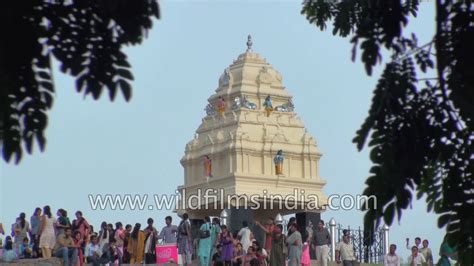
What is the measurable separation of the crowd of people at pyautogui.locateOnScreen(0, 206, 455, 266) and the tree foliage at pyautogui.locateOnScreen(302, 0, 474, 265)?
17.2m

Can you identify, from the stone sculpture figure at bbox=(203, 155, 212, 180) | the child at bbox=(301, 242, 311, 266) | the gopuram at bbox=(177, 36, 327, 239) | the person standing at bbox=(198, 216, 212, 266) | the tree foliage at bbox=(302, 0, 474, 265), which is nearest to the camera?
the tree foliage at bbox=(302, 0, 474, 265)

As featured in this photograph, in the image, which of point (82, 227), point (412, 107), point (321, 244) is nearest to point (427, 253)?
point (321, 244)

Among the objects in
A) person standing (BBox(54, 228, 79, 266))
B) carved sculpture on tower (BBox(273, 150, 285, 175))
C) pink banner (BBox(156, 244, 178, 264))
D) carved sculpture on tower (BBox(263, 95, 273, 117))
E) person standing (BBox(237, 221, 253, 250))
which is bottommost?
person standing (BBox(54, 228, 79, 266))

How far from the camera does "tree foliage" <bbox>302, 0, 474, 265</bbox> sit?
887 centimetres

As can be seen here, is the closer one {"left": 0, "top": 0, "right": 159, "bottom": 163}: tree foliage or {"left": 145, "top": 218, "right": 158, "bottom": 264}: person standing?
{"left": 0, "top": 0, "right": 159, "bottom": 163}: tree foliage

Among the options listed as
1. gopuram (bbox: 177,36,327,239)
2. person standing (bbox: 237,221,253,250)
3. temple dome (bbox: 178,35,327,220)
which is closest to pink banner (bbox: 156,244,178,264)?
person standing (bbox: 237,221,253,250)

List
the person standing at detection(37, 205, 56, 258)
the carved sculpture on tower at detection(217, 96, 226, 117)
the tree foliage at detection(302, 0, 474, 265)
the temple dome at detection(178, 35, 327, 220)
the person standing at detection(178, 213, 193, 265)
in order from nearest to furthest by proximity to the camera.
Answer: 1. the tree foliage at detection(302, 0, 474, 265)
2. the person standing at detection(37, 205, 56, 258)
3. the person standing at detection(178, 213, 193, 265)
4. the temple dome at detection(178, 35, 327, 220)
5. the carved sculpture on tower at detection(217, 96, 226, 117)

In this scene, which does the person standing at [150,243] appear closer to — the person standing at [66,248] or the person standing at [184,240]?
the person standing at [184,240]

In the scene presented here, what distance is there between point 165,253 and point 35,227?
3.36m

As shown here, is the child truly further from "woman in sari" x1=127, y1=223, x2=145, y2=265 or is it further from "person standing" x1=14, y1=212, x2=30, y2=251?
"person standing" x1=14, y1=212, x2=30, y2=251

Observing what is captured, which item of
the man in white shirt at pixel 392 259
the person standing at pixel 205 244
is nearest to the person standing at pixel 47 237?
the person standing at pixel 205 244

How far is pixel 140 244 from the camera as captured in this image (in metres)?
28.9

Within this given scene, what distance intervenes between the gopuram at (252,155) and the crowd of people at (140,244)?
16.7m

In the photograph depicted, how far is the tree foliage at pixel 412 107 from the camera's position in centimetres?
887
